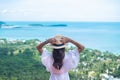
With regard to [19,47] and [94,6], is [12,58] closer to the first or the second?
[19,47]

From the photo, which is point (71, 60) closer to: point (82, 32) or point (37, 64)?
point (82, 32)

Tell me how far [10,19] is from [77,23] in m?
0.68

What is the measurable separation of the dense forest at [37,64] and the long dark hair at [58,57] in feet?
4.39

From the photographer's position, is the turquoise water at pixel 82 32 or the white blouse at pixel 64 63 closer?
the white blouse at pixel 64 63

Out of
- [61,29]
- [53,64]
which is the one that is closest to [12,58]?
[61,29]

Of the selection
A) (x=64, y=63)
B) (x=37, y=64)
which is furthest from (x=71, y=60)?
(x=37, y=64)

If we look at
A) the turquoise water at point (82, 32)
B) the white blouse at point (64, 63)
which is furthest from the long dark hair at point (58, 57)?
the turquoise water at point (82, 32)

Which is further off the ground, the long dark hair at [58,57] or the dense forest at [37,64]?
the long dark hair at [58,57]

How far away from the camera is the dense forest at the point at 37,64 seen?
3.52m

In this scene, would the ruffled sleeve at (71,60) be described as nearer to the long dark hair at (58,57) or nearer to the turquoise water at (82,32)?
the long dark hair at (58,57)

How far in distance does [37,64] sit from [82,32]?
556 millimetres

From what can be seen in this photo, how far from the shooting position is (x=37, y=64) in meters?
3.53

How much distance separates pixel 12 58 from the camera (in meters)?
3.62

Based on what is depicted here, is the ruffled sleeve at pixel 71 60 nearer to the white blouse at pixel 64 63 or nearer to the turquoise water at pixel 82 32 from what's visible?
the white blouse at pixel 64 63
